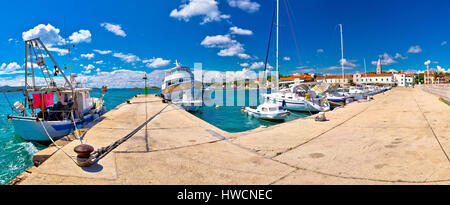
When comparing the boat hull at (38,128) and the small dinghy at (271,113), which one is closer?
the boat hull at (38,128)

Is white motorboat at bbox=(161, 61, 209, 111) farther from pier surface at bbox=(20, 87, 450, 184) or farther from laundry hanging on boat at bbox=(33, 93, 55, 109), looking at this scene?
pier surface at bbox=(20, 87, 450, 184)

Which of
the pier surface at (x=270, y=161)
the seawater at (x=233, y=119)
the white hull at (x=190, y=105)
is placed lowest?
the seawater at (x=233, y=119)

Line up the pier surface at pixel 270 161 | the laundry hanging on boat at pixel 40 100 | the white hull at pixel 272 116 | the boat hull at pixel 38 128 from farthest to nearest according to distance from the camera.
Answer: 1. the white hull at pixel 272 116
2. the laundry hanging on boat at pixel 40 100
3. the boat hull at pixel 38 128
4. the pier surface at pixel 270 161

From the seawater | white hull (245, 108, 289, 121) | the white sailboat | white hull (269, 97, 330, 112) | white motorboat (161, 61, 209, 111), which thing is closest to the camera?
the seawater

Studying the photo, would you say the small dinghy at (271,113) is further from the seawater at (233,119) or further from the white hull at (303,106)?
the white hull at (303,106)

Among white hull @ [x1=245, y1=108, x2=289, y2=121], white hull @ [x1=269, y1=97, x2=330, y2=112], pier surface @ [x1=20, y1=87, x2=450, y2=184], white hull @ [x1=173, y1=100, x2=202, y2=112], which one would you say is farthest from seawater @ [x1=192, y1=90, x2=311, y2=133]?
pier surface @ [x1=20, y1=87, x2=450, y2=184]

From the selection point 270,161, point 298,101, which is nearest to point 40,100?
point 270,161

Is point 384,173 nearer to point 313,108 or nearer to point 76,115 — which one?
point 76,115

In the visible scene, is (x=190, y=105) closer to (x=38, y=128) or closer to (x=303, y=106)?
(x=303, y=106)

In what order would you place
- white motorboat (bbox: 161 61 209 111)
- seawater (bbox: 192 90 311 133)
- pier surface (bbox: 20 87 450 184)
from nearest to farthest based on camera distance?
pier surface (bbox: 20 87 450 184) → seawater (bbox: 192 90 311 133) → white motorboat (bbox: 161 61 209 111)

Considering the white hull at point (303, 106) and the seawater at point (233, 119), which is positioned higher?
the white hull at point (303, 106)

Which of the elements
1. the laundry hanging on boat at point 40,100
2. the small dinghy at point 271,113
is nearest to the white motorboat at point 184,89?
the small dinghy at point 271,113
